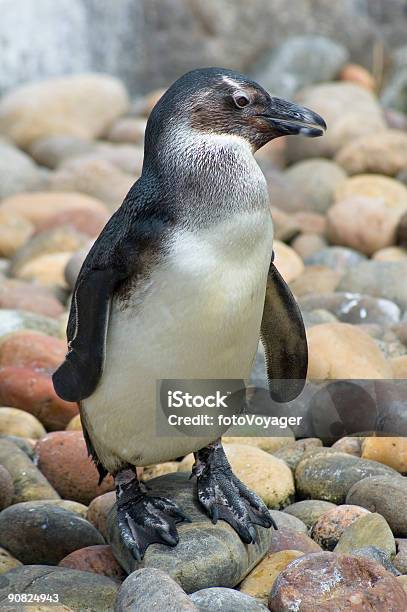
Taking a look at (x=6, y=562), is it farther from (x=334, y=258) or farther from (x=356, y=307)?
(x=334, y=258)

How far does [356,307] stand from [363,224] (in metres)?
1.93

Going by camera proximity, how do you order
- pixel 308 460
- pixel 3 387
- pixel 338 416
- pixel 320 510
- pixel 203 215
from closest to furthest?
pixel 203 215, pixel 320 510, pixel 308 460, pixel 338 416, pixel 3 387

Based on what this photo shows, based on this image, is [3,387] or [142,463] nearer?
[142,463]

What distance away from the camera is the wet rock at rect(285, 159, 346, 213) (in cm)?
1002

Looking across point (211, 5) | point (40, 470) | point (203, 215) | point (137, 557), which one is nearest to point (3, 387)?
point (40, 470)

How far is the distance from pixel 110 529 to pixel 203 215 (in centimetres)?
124

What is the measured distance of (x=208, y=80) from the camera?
3359 mm

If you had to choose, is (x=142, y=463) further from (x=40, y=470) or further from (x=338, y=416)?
(x=338, y=416)

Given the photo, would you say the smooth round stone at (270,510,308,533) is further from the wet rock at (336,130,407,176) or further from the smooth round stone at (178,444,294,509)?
the wet rock at (336,130,407,176)

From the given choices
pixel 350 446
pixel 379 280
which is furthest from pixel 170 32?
pixel 350 446

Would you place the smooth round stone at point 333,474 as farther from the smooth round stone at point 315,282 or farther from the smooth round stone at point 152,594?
the smooth round stone at point 315,282

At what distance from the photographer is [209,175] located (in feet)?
10.6

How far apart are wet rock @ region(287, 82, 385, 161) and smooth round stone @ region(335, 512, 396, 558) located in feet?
25.9

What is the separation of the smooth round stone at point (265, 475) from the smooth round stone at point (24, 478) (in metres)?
0.79
